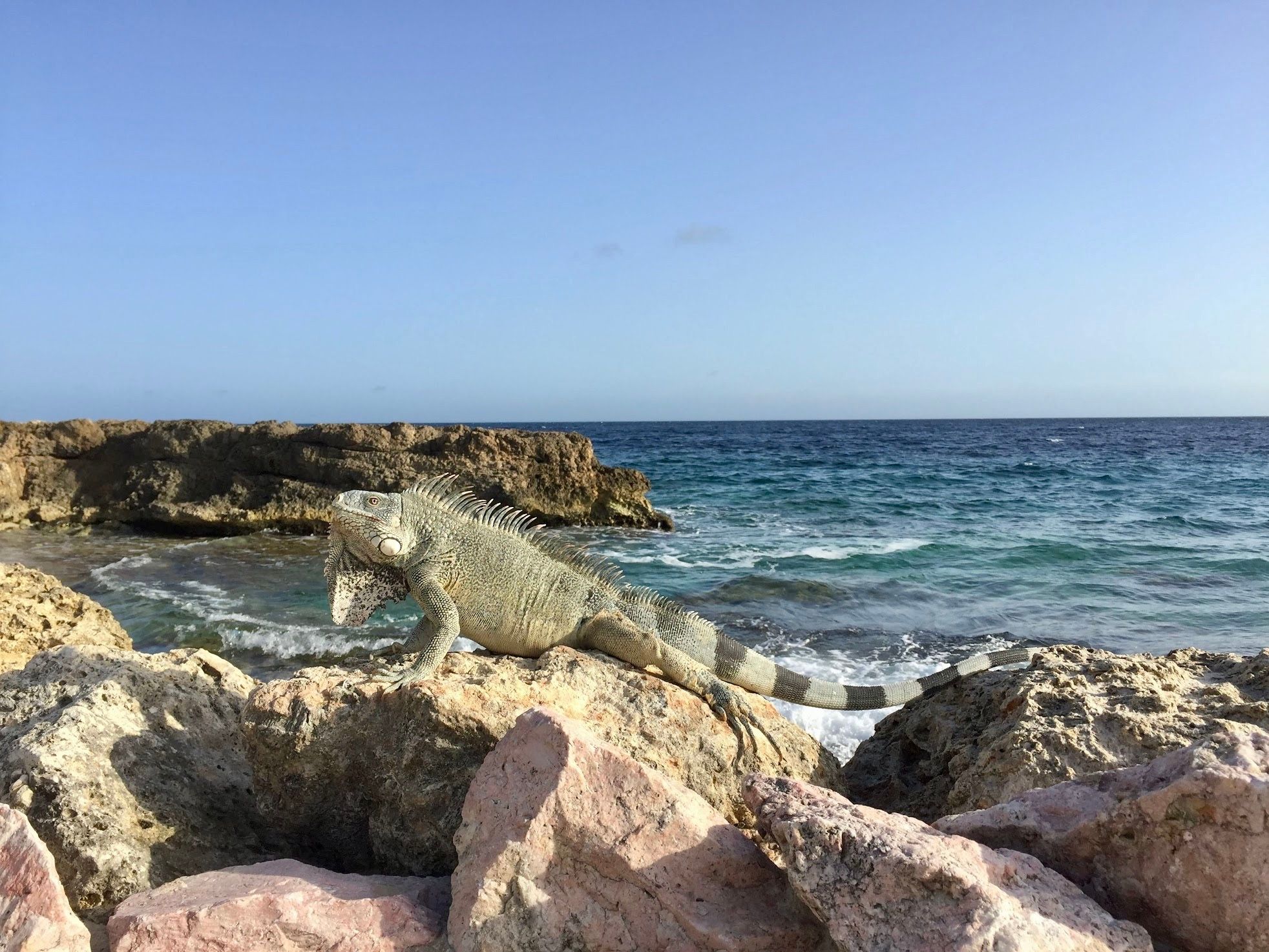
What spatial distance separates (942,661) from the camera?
848 cm

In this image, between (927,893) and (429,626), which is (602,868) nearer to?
(927,893)

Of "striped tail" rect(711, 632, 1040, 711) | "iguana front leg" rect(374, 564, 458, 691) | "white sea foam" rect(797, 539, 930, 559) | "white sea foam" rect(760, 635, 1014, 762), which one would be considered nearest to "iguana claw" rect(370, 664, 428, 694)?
"iguana front leg" rect(374, 564, 458, 691)

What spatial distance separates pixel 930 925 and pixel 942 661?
22.9 feet

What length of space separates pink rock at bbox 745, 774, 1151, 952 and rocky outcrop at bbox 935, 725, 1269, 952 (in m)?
0.18

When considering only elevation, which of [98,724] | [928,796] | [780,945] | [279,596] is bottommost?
[279,596]

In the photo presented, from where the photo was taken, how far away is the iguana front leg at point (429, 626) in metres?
3.59

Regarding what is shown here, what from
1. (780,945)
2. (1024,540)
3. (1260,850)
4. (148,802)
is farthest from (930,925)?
(1024,540)

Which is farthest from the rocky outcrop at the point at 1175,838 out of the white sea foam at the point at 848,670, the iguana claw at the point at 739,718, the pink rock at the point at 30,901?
the white sea foam at the point at 848,670

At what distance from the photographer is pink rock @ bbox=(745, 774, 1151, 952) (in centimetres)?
193

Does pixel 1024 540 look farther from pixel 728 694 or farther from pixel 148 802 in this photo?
pixel 148 802

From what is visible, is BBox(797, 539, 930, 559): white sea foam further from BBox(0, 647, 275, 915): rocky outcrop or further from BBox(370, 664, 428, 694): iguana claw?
BBox(0, 647, 275, 915): rocky outcrop

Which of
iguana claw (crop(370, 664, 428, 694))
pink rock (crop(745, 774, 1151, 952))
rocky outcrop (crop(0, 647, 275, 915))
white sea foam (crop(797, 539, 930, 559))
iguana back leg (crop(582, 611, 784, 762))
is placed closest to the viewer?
pink rock (crop(745, 774, 1151, 952))

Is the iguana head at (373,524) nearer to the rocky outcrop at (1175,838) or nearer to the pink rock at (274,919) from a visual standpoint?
the pink rock at (274,919)

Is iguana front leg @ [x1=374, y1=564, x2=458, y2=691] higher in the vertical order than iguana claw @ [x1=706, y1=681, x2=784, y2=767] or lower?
higher
